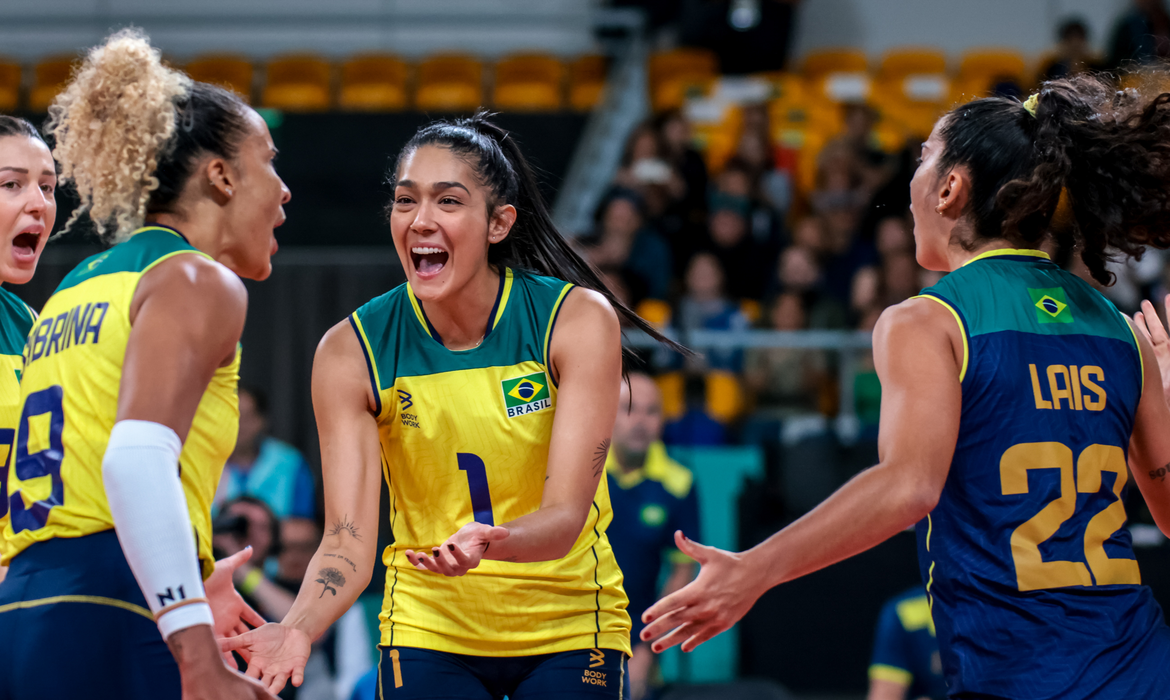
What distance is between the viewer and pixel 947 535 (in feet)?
8.41

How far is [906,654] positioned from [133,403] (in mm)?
4094

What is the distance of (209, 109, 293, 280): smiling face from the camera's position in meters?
2.68

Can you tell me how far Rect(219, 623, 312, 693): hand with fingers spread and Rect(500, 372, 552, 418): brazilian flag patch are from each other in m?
0.76

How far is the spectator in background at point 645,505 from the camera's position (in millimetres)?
5980

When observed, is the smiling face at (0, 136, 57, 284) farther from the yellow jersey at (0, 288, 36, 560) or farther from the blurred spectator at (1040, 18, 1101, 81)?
the blurred spectator at (1040, 18, 1101, 81)

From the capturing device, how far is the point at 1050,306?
103 inches

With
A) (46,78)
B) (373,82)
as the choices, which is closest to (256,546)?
(373,82)

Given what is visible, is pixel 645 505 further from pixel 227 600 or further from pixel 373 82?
pixel 373 82

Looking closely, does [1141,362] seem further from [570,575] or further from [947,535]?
[570,575]

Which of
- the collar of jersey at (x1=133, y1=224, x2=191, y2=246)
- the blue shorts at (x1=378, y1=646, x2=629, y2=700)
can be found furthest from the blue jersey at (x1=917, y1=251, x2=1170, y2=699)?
the collar of jersey at (x1=133, y1=224, x2=191, y2=246)

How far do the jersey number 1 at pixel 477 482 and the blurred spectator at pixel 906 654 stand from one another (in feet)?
9.93

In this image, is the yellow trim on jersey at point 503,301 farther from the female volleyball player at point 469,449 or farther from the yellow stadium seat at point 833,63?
the yellow stadium seat at point 833,63

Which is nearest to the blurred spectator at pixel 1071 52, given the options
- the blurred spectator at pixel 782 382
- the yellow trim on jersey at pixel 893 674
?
the blurred spectator at pixel 782 382

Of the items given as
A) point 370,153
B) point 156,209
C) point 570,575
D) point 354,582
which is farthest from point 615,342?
point 370,153
